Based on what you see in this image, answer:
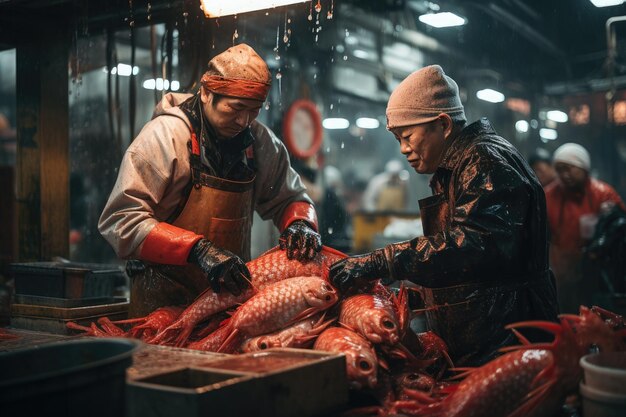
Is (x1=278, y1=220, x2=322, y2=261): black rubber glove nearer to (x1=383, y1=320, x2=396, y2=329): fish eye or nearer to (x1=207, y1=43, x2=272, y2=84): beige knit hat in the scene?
(x1=383, y1=320, x2=396, y2=329): fish eye

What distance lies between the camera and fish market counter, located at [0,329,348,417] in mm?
1909

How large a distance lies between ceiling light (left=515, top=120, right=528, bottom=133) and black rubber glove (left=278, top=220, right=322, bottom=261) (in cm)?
1161

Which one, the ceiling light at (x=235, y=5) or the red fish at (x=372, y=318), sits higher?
the ceiling light at (x=235, y=5)

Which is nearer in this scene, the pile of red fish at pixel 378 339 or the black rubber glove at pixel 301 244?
the pile of red fish at pixel 378 339

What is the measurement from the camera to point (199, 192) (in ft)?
14.3

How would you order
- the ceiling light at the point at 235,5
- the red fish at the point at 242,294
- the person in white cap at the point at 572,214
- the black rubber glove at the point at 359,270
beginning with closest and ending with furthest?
the black rubber glove at the point at 359,270
the red fish at the point at 242,294
the ceiling light at the point at 235,5
the person in white cap at the point at 572,214

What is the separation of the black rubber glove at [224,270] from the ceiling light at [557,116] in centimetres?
1200

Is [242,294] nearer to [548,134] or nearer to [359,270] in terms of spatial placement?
[359,270]

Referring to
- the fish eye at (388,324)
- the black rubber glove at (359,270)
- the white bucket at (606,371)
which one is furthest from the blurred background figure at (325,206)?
the white bucket at (606,371)

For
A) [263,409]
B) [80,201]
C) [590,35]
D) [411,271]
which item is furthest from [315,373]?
[80,201]

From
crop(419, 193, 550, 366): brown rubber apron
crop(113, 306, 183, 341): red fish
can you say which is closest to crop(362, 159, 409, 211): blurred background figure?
crop(113, 306, 183, 341): red fish

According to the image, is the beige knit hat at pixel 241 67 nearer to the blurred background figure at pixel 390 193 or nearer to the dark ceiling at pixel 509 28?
the dark ceiling at pixel 509 28

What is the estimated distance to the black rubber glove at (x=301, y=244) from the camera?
3.94 m

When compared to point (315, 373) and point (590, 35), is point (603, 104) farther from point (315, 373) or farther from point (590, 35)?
point (315, 373)
